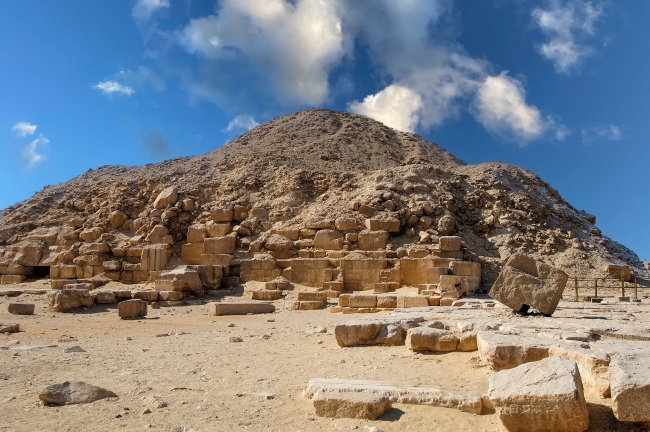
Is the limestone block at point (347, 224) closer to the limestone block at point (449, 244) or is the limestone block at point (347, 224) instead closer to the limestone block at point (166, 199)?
the limestone block at point (449, 244)

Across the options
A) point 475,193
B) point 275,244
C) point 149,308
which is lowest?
point 149,308

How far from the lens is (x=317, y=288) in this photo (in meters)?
17.9

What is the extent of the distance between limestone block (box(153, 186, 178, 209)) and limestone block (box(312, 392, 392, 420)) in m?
19.7

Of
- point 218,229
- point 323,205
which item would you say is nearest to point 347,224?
point 323,205

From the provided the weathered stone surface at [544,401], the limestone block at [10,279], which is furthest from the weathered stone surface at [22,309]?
the weathered stone surface at [544,401]

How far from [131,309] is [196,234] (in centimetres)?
808

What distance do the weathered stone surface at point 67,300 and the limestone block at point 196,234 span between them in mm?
6692

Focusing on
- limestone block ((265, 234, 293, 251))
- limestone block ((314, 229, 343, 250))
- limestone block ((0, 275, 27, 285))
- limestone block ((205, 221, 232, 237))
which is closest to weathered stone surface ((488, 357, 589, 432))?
limestone block ((314, 229, 343, 250))

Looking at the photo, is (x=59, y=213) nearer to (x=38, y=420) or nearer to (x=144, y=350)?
(x=144, y=350)

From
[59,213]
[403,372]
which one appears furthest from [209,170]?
[403,372]

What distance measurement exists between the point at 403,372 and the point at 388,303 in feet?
28.1

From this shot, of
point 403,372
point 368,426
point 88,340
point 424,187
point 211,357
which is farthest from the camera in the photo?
point 424,187

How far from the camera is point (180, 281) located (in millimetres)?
16828

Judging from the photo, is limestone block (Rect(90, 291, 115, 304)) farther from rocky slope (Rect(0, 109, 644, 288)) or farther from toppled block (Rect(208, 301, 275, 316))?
rocky slope (Rect(0, 109, 644, 288))
